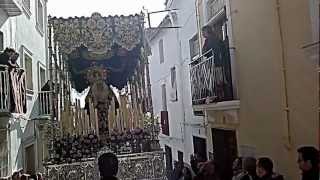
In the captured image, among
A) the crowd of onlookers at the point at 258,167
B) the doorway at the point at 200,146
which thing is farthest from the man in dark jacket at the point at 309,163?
the doorway at the point at 200,146

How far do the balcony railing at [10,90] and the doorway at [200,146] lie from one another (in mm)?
5214

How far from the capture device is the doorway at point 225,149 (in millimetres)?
9961

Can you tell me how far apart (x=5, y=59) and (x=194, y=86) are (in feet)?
14.9

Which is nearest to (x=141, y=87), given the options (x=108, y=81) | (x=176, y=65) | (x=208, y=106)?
(x=108, y=81)

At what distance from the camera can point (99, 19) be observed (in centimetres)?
1012

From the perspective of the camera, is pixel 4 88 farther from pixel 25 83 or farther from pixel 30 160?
pixel 30 160

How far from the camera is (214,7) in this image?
10.5 m

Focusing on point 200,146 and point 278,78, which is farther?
point 200,146

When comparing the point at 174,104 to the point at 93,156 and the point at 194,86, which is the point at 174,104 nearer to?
the point at 194,86

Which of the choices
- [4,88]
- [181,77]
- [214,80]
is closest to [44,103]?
[181,77]

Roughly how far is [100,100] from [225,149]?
10.0ft

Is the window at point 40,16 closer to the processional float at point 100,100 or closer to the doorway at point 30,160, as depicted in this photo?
the doorway at point 30,160

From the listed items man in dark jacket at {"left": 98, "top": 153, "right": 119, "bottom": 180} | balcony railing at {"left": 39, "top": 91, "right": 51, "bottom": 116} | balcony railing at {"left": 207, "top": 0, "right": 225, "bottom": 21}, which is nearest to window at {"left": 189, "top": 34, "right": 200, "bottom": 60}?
balcony railing at {"left": 207, "top": 0, "right": 225, "bottom": 21}

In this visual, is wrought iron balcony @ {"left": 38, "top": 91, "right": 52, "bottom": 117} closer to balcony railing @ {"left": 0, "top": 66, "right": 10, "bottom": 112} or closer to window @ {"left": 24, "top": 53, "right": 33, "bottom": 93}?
window @ {"left": 24, "top": 53, "right": 33, "bottom": 93}
